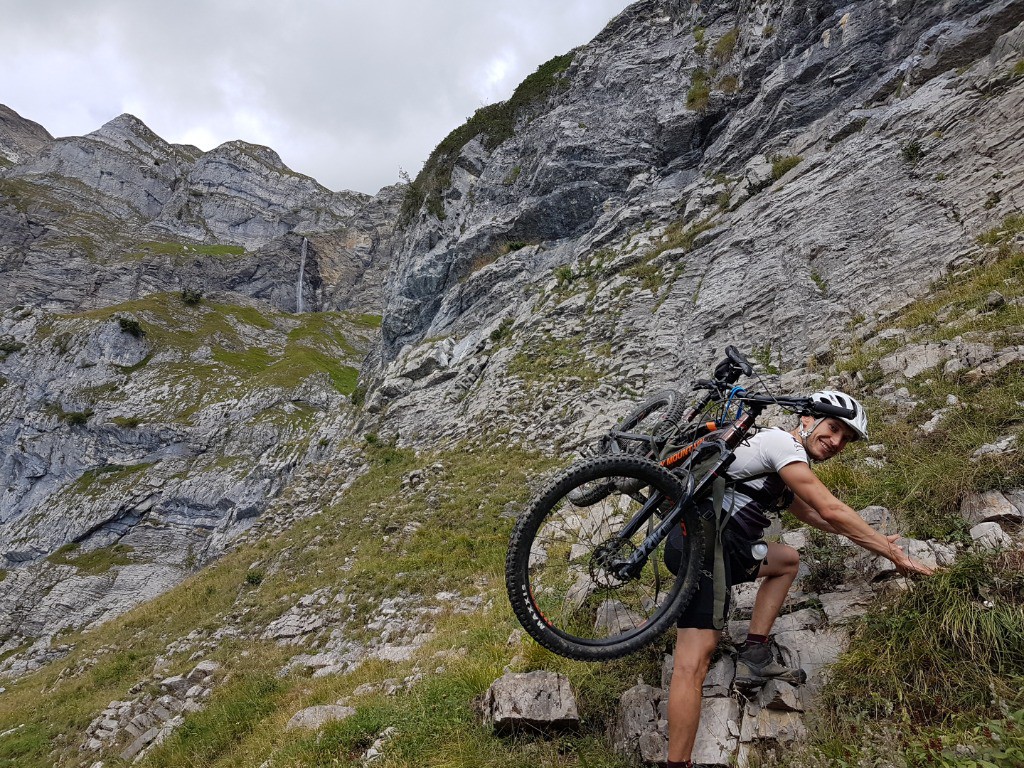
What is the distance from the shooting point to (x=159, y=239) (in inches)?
4970

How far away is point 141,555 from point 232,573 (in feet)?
105

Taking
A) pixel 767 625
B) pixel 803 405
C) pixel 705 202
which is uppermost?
pixel 705 202

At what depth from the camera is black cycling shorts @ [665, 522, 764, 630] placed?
155 inches

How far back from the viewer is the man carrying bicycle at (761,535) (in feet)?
12.1

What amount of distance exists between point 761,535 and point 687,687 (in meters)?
1.38

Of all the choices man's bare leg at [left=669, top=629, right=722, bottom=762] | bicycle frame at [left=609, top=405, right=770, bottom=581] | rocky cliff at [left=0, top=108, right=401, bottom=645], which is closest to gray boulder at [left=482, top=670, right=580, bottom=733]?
man's bare leg at [left=669, top=629, right=722, bottom=762]

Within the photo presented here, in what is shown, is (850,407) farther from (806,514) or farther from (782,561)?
(782,561)

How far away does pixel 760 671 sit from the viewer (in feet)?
13.1

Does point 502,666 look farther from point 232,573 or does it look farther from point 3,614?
point 3,614

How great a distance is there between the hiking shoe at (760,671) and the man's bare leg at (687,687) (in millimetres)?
529

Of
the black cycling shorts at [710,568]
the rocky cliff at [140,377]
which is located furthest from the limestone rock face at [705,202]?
the rocky cliff at [140,377]

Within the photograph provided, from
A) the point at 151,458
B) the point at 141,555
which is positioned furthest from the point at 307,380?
the point at 141,555

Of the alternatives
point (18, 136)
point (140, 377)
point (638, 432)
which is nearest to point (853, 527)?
point (638, 432)

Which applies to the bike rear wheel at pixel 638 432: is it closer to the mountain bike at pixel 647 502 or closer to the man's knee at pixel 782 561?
the mountain bike at pixel 647 502
